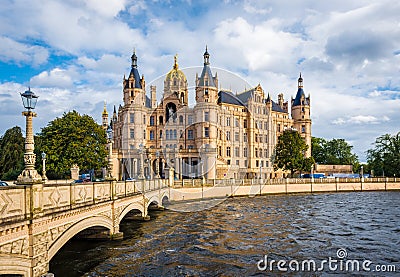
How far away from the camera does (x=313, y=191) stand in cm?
7100

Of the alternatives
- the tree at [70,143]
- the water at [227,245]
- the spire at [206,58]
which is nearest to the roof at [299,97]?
the spire at [206,58]

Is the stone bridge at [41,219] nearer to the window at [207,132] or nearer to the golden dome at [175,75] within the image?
the window at [207,132]

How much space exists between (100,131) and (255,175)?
4299 cm

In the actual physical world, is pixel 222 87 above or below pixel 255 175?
above

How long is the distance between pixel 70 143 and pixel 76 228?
3528cm

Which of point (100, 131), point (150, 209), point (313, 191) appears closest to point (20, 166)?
point (100, 131)

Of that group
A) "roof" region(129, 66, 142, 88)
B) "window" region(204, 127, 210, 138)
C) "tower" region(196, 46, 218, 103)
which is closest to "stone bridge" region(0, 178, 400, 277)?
"window" region(204, 127, 210, 138)

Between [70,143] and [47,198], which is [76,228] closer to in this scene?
[47,198]

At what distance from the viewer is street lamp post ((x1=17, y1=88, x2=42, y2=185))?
37.4 feet

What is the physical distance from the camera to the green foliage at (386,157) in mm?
87562

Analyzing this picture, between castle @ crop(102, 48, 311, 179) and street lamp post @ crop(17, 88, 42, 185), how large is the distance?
56963mm

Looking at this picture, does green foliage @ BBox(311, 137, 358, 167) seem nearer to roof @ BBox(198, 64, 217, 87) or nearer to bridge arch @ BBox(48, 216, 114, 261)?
Answer: roof @ BBox(198, 64, 217, 87)

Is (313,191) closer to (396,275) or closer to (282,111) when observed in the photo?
(282,111)

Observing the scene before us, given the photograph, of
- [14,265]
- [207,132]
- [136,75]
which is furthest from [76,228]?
[136,75]
